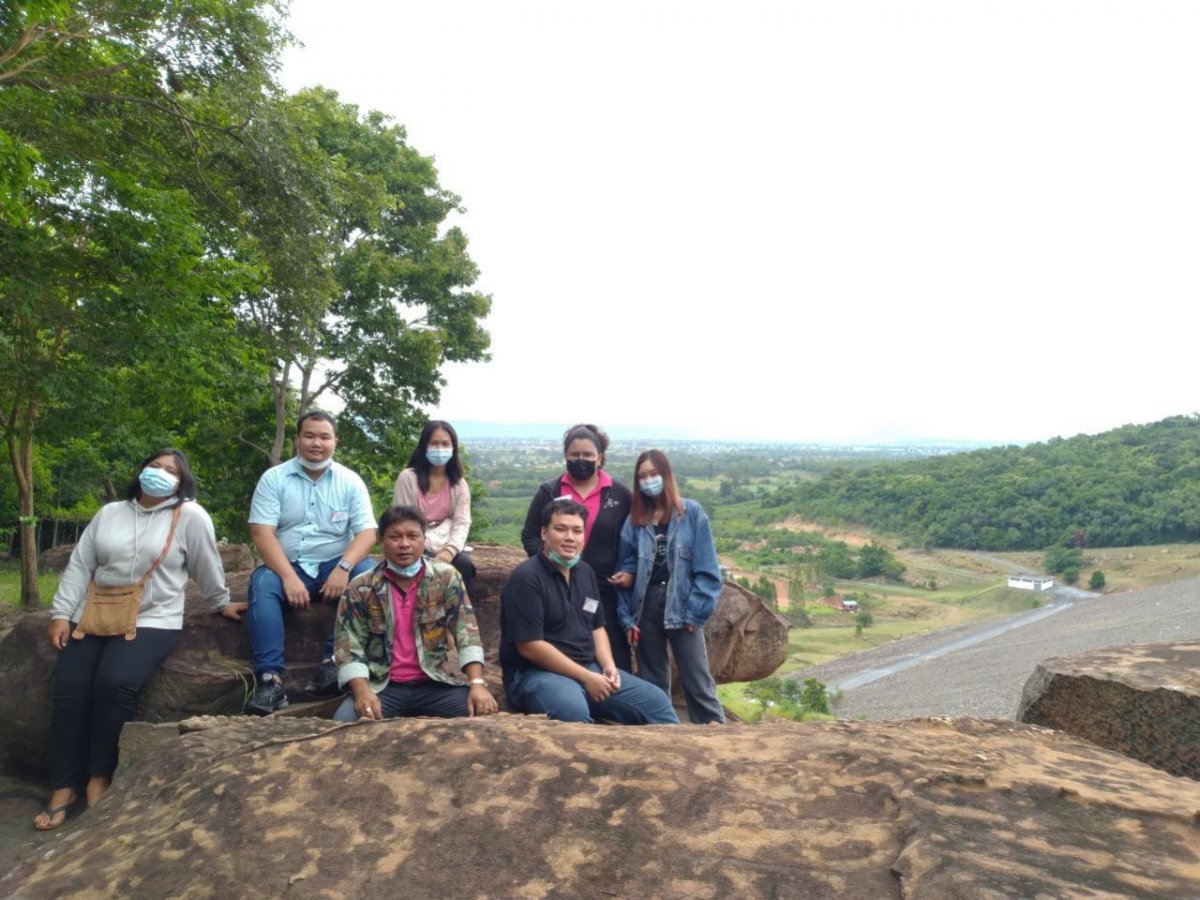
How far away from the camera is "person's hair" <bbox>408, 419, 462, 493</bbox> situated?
5.59 metres

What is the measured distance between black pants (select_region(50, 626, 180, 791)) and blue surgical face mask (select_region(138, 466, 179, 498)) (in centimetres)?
81

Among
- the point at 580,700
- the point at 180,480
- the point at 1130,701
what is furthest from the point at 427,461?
the point at 1130,701

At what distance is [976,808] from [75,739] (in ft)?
14.3

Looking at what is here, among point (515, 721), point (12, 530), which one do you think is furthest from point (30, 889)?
A: point (12, 530)

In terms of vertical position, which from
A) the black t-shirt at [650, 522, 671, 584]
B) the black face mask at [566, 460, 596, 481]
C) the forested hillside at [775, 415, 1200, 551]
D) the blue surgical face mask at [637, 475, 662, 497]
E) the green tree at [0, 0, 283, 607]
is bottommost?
the forested hillside at [775, 415, 1200, 551]

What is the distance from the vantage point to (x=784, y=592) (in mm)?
57375

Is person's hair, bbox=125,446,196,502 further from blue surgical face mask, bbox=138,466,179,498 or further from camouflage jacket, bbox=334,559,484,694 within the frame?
camouflage jacket, bbox=334,559,484,694

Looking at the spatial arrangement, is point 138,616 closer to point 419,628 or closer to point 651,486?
point 419,628

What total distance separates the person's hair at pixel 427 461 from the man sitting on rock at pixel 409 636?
123 centimetres

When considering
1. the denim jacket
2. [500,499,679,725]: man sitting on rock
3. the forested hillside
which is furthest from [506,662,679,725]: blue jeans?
the forested hillside

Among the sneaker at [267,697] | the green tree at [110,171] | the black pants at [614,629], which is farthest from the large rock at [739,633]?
the green tree at [110,171]

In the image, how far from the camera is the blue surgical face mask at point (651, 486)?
5.26 meters

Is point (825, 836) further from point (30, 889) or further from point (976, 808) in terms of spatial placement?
point (30, 889)

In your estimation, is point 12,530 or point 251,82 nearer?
point 251,82
